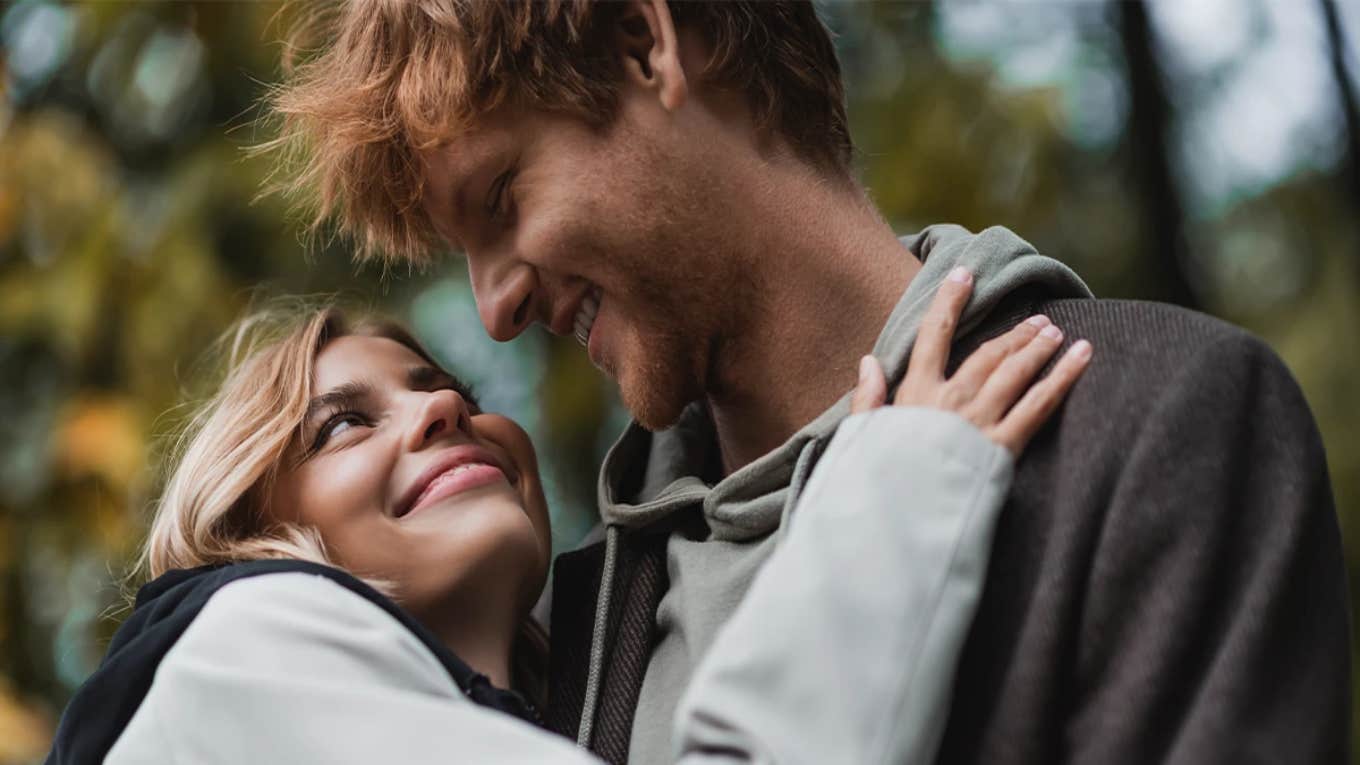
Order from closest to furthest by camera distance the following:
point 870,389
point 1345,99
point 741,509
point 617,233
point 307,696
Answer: point 307,696 → point 870,389 → point 741,509 → point 617,233 → point 1345,99

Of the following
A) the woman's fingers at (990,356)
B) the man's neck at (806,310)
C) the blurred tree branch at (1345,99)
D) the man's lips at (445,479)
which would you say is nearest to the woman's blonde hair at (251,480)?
the man's lips at (445,479)

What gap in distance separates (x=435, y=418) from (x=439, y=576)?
197 millimetres

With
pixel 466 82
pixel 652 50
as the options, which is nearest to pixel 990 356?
pixel 652 50

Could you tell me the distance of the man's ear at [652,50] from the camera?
1919 mm

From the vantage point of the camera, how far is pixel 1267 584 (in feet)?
4.75

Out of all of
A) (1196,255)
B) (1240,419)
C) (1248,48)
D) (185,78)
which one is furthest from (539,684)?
(1248,48)

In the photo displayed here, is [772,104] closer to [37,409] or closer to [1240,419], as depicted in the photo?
[1240,419]

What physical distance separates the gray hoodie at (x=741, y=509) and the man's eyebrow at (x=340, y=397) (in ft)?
→ 1.20

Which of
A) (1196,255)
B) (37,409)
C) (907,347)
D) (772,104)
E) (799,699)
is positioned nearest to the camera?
(799,699)

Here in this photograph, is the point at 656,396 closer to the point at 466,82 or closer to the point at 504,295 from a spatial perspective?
the point at 504,295

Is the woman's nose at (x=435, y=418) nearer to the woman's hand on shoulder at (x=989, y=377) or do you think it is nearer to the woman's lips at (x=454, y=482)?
the woman's lips at (x=454, y=482)

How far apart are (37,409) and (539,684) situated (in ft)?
5.05

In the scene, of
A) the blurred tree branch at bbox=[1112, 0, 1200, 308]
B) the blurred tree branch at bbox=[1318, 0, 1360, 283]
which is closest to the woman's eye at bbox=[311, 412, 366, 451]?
the blurred tree branch at bbox=[1112, 0, 1200, 308]

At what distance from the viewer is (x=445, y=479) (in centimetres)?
198
